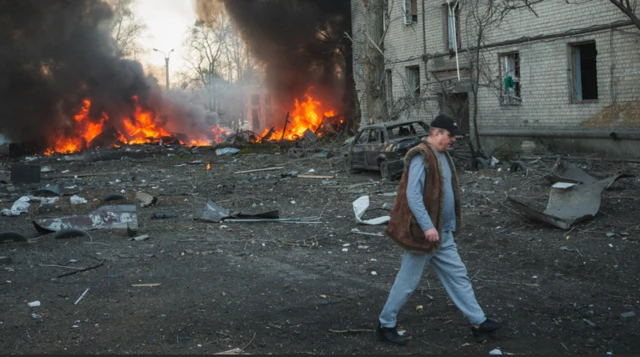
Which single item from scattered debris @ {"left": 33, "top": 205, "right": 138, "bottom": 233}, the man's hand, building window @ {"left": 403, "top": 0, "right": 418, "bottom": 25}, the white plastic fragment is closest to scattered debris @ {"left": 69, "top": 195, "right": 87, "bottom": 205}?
scattered debris @ {"left": 33, "top": 205, "right": 138, "bottom": 233}

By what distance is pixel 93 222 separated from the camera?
9.66m

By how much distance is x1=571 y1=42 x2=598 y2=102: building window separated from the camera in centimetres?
1712

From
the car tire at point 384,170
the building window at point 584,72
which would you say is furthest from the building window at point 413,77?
the car tire at point 384,170

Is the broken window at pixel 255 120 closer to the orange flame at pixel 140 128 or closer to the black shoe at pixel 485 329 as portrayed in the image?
the orange flame at pixel 140 128

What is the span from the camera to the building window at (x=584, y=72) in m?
17.1

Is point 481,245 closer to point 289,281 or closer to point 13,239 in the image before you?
point 289,281

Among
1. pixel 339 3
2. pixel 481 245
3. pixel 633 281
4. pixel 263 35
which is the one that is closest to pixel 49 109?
pixel 263 35

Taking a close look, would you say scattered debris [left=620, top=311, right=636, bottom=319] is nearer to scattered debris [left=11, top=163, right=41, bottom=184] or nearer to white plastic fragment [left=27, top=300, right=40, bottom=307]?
white plastic fragment [left=27, top=300, right=40, bottom=307]

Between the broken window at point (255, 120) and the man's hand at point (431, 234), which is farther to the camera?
the broken window at point (255, 120)

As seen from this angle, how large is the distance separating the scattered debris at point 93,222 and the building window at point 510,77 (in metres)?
13.1

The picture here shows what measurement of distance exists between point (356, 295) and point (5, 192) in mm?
12444

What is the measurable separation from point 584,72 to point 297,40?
18.5 meters

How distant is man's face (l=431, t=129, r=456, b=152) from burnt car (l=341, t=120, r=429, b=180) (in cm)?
961

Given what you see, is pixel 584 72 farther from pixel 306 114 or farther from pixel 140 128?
pixel 140 128
